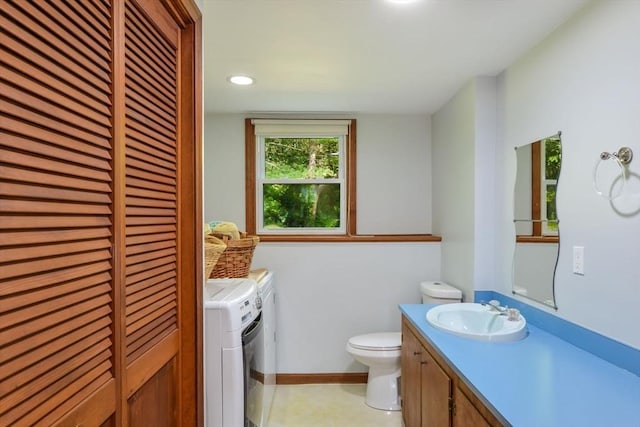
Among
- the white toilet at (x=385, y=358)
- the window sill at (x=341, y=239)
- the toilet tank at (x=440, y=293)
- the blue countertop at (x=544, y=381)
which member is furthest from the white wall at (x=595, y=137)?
the window sill at (x=341, y=239)

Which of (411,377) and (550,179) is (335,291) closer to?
(411,377)

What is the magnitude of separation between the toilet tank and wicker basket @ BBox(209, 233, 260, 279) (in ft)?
4.28

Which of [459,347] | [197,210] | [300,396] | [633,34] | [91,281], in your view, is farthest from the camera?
[300,396]

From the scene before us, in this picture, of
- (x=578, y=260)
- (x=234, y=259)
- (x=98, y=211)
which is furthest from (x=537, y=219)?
(x=98, y=211)

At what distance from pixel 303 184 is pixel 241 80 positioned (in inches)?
47.1

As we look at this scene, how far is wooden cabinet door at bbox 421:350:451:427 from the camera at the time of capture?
166 centimetres

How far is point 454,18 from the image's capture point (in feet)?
5.82

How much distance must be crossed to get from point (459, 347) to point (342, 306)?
65.4 inches

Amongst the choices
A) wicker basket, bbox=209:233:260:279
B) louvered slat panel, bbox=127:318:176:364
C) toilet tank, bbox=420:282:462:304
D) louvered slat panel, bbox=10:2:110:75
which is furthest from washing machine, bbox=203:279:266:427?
→ toilet tank, bbox=420:282:462:304

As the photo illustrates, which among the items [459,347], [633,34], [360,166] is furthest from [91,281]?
[360,166]

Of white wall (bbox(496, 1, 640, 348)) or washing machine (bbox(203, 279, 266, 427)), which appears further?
washing machine (bbox(203, 279, 266, 427))

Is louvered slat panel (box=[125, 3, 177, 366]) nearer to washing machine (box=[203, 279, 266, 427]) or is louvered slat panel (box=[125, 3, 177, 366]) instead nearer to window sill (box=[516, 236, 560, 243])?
washing machine (box=[203, 279, 266, 427])

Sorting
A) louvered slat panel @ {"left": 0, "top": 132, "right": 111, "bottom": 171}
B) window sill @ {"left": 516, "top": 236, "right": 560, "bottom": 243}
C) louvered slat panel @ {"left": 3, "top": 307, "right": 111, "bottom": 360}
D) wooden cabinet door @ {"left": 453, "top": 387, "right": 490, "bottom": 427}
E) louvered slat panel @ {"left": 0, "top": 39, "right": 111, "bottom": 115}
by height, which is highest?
louvered slat panel @ {"left": 0, "top": 39, "right": 111, "bottom": 115}

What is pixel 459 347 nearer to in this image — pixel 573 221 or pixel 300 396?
pixel 573 221
